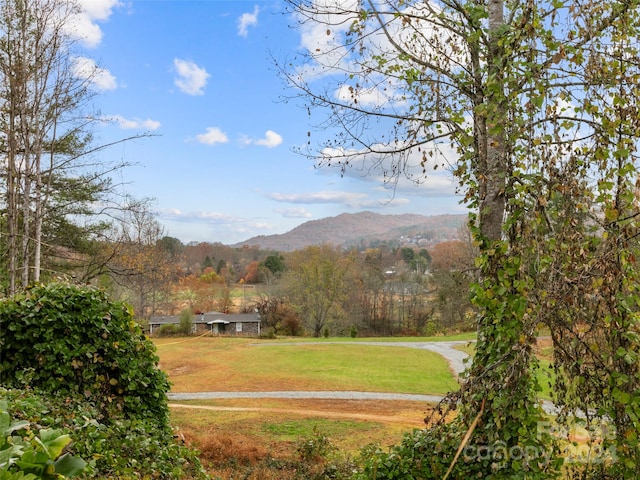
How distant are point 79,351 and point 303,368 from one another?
14469 millimetres

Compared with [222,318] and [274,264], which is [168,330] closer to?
[222,318]

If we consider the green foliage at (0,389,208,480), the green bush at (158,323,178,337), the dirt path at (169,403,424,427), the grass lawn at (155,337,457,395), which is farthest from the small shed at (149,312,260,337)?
the green foliage at (0,389,208,480)

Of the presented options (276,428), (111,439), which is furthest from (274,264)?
(111,439)

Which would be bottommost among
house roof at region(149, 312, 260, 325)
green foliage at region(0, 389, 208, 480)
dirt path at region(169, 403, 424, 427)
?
dirt path at region(169, 403, 424, 427)

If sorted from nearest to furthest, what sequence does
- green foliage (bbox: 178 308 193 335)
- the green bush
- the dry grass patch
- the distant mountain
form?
the dry grass patch
the green bush
green foliage (bbox: 178 308 193 335)
the distant mountain

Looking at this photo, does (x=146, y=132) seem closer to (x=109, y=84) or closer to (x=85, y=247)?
(x=109, y=84)

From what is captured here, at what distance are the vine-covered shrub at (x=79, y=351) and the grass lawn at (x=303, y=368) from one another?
30.7 feet

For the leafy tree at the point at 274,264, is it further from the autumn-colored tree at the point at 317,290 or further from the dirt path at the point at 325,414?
the dirt path at the point at 325,414

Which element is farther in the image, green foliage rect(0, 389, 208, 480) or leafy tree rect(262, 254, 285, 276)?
leafy tree rect(262, 254, 285, 276)

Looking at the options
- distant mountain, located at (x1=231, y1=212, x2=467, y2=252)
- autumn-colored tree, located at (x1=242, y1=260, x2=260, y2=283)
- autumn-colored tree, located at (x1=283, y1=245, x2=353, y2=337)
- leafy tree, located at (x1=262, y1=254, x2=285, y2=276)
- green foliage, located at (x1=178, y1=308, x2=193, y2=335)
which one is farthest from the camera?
distant mountain, located at (x1=231, y1=212, x2=467, y2=252)

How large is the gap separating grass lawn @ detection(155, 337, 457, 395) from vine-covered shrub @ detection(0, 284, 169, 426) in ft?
30.7

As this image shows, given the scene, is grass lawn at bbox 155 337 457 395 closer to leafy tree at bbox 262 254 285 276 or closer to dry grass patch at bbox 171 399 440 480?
dry grass patch at bbox 171 399 440 480

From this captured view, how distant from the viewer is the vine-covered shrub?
4641 mm

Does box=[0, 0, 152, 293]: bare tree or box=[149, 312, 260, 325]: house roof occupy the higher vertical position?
box=[0, 0, 152, 293]: bare tree
